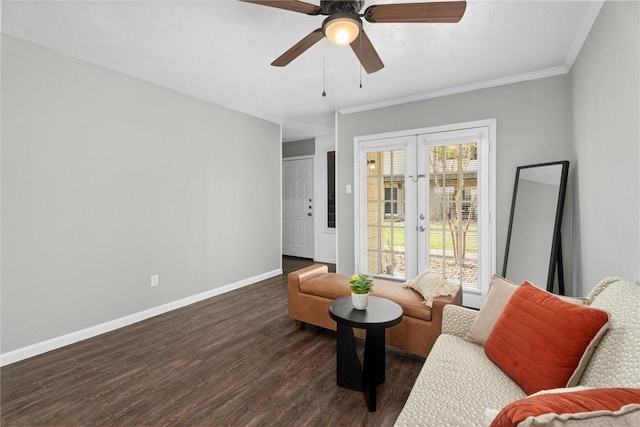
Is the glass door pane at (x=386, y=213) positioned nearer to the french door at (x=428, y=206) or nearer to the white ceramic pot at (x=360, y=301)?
the french door at (x=428, y=206)

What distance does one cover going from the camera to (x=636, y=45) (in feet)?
5.11

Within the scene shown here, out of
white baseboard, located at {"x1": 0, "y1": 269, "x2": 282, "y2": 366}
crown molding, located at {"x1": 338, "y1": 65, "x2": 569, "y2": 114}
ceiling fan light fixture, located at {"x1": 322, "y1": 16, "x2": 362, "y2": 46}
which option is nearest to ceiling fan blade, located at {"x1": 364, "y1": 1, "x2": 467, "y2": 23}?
ceiling fan light fixture, located at {"x1": 322, "y1": 16, "x2": 362, "y2": 46}

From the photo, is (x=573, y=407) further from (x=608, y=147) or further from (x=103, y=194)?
(x=103, y=194)

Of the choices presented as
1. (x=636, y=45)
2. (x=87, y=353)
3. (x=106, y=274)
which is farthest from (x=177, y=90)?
(x=636, y=45)

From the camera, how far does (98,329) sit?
2.88 m

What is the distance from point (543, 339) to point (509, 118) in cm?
277

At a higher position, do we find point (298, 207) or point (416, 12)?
point (416, 12)

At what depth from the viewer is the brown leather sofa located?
2229 millimetres

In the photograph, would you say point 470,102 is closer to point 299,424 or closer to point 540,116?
point 540,116

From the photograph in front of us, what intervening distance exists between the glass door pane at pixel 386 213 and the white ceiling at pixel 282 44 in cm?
85

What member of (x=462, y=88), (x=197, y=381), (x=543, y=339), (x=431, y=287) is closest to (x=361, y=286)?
(x=431, y=287)

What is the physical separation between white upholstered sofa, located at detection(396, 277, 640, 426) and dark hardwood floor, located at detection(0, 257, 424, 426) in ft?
1.92

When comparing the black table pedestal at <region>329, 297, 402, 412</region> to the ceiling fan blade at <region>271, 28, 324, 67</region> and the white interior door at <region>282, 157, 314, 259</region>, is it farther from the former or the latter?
the white interior door at <region>282, 157, 314, 259</region>

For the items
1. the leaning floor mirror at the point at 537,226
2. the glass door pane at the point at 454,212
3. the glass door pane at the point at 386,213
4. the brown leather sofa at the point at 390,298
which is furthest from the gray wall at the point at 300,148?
the leaning floor mirror at the point at 537,226
